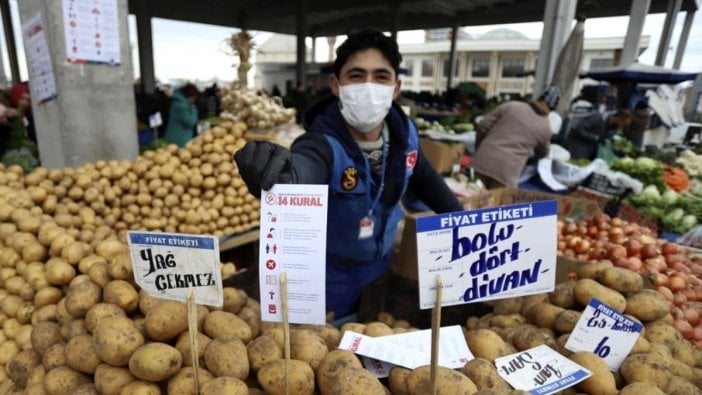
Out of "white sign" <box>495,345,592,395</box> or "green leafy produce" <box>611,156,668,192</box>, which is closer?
"white sign" <box>495,345,592,395</box>

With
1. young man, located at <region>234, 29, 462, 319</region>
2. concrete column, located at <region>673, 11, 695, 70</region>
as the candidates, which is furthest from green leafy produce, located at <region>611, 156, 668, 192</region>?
concrete column, located at <region>673, 11, 695, 70</region>

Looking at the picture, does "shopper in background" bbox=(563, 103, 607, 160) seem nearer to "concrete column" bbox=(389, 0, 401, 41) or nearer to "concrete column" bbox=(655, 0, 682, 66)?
"concrete column" bbox=(389, 0, 401, 41)

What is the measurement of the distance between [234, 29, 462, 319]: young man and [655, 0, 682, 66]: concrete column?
18.5 m

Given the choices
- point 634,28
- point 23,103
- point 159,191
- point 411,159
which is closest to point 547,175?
point 411,159

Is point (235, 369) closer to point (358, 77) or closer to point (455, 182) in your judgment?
point (358, 77)

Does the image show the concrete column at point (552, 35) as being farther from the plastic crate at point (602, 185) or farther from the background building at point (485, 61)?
the background building at point (485, 61)

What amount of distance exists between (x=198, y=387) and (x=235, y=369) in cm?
11

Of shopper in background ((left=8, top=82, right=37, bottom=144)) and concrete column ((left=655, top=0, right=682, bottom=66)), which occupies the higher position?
concrete column ((left=655, top=0, right=682, bottom=66))

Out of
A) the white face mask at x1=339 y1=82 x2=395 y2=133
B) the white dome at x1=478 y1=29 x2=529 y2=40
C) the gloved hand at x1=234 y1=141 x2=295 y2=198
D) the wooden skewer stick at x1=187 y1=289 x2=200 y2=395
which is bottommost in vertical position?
the wooden skewer stick at x1=187 y1=289 x2=200 y2=395

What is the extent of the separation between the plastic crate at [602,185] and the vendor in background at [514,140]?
710mm

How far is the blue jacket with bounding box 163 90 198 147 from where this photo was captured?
7520 millimetres

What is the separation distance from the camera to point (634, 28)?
12125mm

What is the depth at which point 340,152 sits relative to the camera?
2145 millimetres

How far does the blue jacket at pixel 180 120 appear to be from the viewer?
7520 mm
